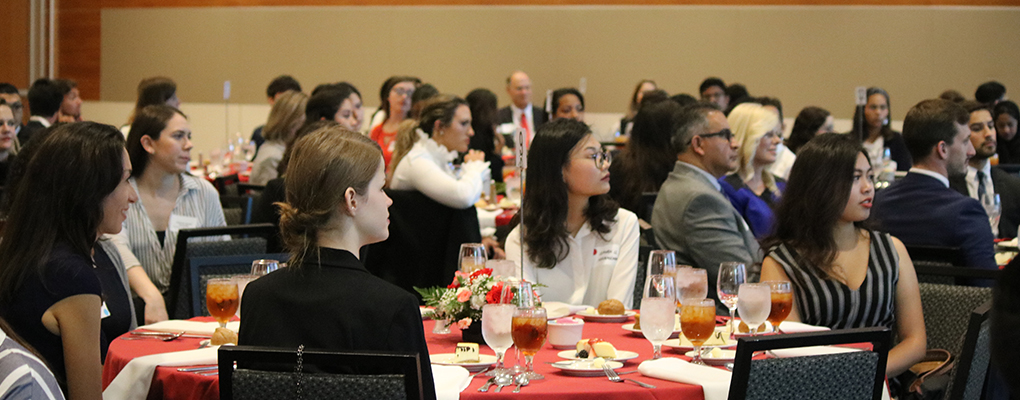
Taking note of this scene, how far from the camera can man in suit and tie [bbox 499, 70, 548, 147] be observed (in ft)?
34.0

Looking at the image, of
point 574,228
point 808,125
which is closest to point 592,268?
point 574,228

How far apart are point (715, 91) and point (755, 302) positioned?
7.72 metres

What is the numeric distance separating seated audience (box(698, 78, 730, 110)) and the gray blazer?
596 cm

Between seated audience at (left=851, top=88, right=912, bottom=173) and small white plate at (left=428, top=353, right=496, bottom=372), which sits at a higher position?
seated audience at (left=851, top=88, right=912, bottom=173)

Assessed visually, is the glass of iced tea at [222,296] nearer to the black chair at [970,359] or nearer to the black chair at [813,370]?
the black chair at [813,370]

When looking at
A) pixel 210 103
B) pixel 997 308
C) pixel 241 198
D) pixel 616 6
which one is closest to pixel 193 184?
pixel 241 198

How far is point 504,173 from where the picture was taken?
26.1 feet

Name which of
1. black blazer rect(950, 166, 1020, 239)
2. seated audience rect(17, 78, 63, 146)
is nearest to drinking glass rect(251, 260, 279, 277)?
black blazer rect(950, 166, 1020, 239)

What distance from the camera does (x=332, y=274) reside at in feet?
6.63

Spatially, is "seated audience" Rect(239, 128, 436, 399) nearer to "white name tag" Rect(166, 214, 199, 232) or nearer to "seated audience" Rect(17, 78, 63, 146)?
"white name tag" Rect(166, 214, 199, 232)

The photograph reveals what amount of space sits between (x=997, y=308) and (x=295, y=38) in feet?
38.9

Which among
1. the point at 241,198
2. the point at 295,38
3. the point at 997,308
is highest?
the point at 295,38

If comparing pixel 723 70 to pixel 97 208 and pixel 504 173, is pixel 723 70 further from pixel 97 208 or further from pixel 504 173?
pixel 97 208

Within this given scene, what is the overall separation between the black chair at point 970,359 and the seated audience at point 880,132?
699cm
